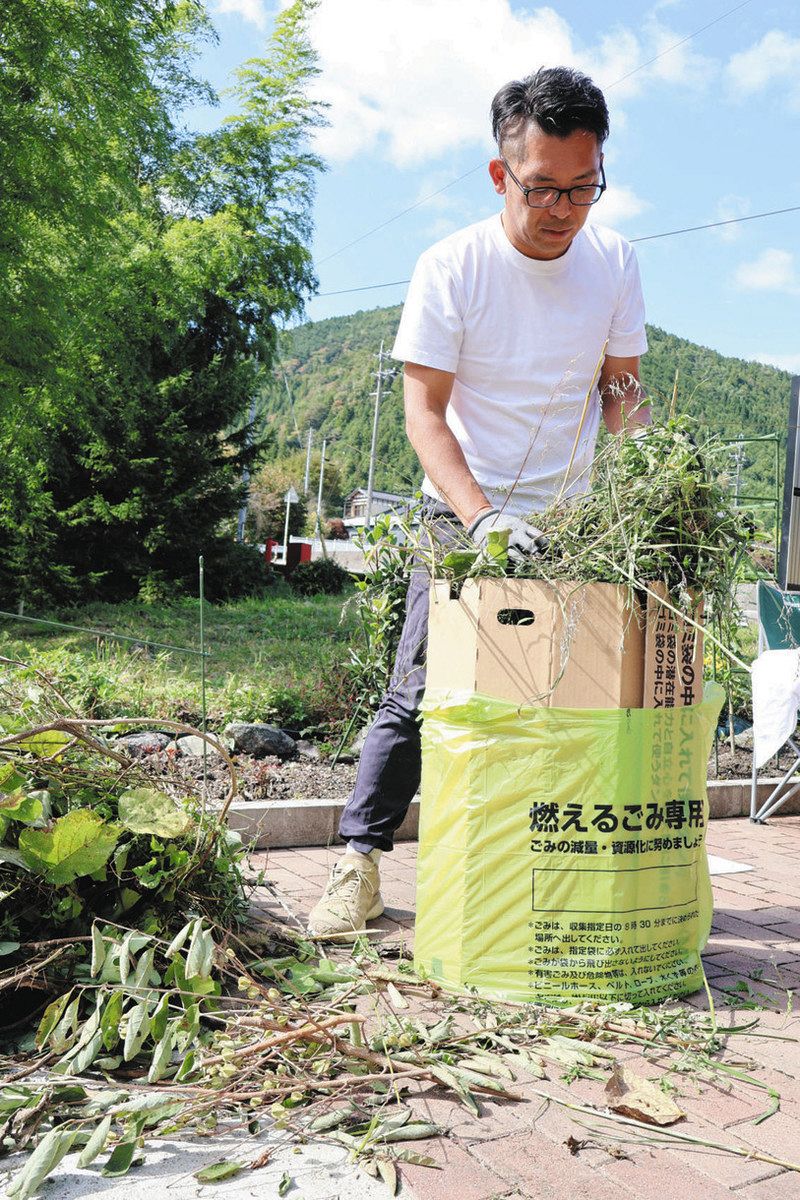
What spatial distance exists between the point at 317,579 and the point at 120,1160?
1651 cm

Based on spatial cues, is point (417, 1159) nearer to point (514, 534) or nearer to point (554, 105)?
point (514, 534)

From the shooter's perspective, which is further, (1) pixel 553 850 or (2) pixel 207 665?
(2) pixel 207 665

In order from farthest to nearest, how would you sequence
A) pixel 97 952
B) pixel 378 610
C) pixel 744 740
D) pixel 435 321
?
1. pixel 744 740
2. pixel 378 610
3. pixel 435 321
4. pixel 97 952

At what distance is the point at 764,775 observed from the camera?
533 cm

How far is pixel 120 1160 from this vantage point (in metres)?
1.47

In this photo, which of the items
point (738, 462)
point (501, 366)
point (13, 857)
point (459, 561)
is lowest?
point (13, 857)

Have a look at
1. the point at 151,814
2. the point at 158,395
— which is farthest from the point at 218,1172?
the point at 158,395

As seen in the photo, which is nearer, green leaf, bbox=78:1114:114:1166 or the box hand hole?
green leaf, bbox=78:1114:114:1166

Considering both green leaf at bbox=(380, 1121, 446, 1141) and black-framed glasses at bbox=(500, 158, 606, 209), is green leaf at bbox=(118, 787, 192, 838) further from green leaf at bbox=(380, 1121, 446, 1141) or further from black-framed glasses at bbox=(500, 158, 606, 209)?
black-framed glasses at bbox=(500, 158, 606, 209)

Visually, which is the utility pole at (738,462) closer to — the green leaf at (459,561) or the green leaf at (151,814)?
the green leaf at (459,561)

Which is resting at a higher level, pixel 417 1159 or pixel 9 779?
pixel 9 779

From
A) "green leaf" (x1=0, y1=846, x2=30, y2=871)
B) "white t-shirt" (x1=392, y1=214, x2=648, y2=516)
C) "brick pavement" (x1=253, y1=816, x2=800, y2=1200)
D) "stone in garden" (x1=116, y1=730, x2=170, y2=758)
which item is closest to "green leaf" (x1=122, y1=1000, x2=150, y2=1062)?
"green leaf" (x1=0, y1=846, x2=30, y2=871)

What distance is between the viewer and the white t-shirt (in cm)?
252

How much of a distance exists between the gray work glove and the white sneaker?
0.94m
